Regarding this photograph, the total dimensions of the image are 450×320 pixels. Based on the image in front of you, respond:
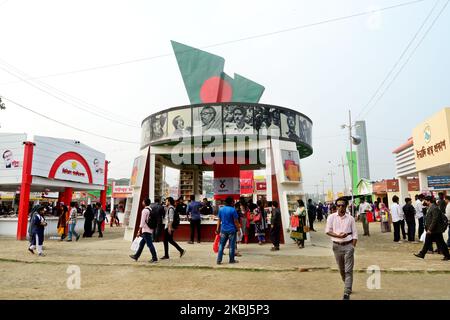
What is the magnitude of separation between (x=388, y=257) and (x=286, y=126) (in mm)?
6667

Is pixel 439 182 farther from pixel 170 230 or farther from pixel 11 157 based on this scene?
pixel 11 157

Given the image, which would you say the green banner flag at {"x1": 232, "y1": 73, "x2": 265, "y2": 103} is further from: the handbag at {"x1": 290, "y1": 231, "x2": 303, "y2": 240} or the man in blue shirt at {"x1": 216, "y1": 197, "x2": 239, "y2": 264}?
the man in blue shirt at {"x1": 216, "y1": 197, "x2": 239, "y2": 264}

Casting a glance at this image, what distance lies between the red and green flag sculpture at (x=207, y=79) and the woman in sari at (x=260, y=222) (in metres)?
6.33

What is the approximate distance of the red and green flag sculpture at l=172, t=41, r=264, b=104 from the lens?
15.8 meters

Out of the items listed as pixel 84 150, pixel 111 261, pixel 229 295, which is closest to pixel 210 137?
pixel 111 261

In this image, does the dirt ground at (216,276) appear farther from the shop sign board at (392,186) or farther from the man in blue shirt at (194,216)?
the shop sign board at (392,186)

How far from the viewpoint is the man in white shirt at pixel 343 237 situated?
5.10m

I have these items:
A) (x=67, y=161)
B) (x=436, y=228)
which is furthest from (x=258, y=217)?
(x=67, y=161)

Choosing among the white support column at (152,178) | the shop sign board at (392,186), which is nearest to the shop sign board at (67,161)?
the white support column at (152,178)

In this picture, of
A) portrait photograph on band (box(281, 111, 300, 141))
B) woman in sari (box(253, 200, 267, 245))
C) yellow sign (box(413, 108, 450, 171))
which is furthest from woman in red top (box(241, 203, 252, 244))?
yellow sign (box(413, 108, 450, 171))

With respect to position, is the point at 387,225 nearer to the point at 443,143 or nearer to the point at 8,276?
the point at 443,143

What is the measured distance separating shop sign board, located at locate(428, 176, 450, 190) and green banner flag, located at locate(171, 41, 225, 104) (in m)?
16.7

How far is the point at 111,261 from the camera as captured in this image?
8.48 m

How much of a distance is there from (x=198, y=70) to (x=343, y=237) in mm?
12715
